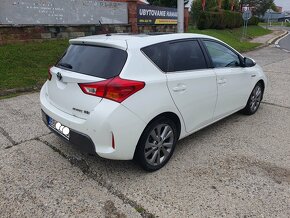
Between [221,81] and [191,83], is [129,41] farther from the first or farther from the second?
[221,81]

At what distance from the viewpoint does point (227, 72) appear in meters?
4.09

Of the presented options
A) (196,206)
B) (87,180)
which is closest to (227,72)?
(196,206)

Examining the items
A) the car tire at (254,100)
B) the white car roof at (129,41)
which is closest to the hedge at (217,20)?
the car tire at (254,100)

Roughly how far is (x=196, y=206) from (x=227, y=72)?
2.15 m

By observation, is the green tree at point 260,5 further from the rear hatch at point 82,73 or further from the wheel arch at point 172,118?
the rear hatch at point 82,73

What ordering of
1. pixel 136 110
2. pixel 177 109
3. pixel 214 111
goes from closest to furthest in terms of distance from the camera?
pixel 136 110 → pixel 177 109 → pixel 214 111

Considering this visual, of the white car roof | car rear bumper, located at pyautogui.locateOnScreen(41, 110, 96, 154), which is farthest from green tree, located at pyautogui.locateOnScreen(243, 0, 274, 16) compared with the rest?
car rear bumper, located at pyautogui.locateOnScreen(41, 110, 96, 154)

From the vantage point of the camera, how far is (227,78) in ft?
13.3

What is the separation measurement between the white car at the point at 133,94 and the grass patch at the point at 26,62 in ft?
11.7

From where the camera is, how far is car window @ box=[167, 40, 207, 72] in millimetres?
3288

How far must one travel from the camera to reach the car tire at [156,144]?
3000 millimetres

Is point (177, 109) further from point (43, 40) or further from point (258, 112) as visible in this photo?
point (43, 40)

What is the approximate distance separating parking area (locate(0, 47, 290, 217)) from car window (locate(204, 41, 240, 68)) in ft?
3.41

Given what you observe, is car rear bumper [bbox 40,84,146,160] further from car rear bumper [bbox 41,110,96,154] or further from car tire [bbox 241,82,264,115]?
car tire [bbox 241,82,264,115]
